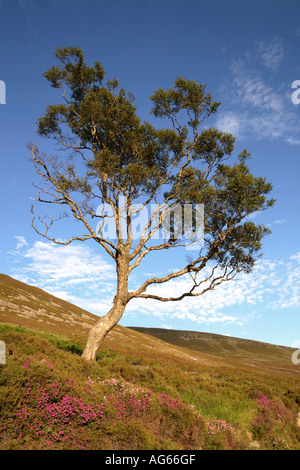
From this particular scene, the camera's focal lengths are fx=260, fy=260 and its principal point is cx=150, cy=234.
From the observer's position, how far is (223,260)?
2422cm

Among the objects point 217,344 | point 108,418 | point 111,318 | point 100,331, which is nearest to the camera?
point 108,418

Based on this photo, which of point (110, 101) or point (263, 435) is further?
point (110, 101)

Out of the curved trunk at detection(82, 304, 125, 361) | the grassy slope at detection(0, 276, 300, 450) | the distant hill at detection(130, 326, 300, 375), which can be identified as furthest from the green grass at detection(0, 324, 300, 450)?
the distant hill at detection(130, 326, 300, 375)

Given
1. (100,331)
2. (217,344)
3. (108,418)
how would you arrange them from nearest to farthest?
(108,418) → (100,331) → (217,344)

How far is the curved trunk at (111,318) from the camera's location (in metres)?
15.7

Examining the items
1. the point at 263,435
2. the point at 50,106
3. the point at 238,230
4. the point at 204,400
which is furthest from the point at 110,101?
the point at 263,435

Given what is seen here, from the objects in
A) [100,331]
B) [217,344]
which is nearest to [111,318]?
[100,331]

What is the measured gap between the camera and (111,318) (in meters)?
16.8

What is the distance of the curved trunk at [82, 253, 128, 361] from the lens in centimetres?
1574

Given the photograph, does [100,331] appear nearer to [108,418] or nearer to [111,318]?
[111,318]

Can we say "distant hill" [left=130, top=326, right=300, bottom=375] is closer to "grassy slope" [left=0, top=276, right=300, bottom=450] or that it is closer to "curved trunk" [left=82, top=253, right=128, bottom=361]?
"curved trunk" [left=82, top=253, right=128, bottom=361]

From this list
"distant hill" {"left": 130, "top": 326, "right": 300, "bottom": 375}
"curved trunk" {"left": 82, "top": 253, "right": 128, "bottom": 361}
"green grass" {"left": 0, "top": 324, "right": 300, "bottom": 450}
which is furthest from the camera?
"distant hill" {"left": 130, "top": 326, "right": 300, "bottom": 375}
